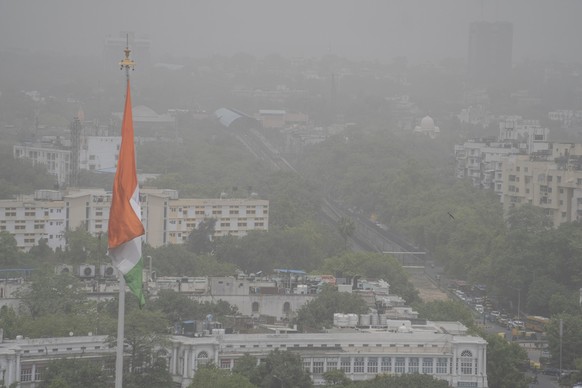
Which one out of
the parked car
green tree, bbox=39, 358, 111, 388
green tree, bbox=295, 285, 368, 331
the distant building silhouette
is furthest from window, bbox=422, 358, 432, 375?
the distant building silhouette

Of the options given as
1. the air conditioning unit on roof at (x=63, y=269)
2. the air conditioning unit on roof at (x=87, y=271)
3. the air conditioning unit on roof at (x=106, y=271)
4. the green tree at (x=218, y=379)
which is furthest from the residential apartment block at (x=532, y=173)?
the green tree at (x=218, y=379)

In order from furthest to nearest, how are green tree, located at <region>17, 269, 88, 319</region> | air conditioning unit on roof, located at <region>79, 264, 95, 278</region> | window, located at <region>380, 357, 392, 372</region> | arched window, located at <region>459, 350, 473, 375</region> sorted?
air conditioning unit on roof, located at <region>79, 264, 95, 278</region> → green tree, located at <region>17, 269, 88, 319</region> → arched window, located at <region>459, 350, 473, 375</region> → window, located at <region>380, 357, 392, 372</region>

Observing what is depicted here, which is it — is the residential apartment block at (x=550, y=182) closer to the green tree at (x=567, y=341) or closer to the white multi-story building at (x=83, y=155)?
the white multi-story building at (x=83, y=155)

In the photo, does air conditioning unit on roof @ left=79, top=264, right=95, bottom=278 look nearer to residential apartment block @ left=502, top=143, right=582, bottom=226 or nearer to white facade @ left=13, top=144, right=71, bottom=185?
residential apartment block @ left=502, top=143, right=582, bottom=226

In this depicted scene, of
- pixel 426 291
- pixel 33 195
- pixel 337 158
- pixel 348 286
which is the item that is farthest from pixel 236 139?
pixel 348 286

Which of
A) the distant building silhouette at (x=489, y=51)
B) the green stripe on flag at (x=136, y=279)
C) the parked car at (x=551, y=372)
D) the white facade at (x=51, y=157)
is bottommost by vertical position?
the parked car at (x=551, y=372)

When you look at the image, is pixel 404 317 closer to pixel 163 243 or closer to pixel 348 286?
pixel 348 286

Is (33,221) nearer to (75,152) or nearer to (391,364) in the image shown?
(75,152)
